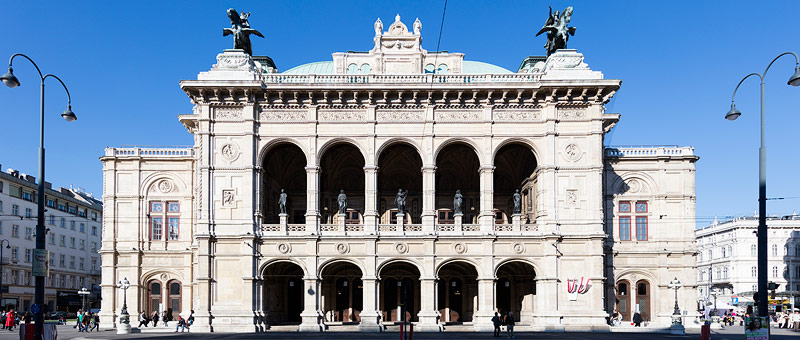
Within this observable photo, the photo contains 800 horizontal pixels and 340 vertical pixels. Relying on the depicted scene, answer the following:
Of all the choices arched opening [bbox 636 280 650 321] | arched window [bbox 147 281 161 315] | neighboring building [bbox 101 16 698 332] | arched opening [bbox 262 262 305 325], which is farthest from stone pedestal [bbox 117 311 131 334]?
arched opening [bbox 636 280 650 321]

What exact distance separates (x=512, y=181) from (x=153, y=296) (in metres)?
26.1

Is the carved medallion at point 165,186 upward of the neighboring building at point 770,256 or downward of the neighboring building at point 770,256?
upward

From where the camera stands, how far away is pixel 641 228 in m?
50.8

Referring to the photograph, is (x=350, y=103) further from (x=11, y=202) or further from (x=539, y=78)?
(x=11, y=202)

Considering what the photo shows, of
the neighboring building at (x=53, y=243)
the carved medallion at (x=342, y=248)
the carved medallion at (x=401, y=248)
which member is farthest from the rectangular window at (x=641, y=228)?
the neighboring building at (x=53, y=243)

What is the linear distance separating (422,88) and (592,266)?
47.6ft

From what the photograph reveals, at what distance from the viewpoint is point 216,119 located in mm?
46031

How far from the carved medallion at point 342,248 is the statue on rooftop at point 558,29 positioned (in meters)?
17.8

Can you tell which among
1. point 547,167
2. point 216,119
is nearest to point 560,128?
point 547,167

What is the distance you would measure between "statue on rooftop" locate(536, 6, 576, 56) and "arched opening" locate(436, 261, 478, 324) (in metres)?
16.0

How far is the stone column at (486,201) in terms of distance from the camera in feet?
150

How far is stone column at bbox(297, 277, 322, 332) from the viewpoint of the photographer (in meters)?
44.7

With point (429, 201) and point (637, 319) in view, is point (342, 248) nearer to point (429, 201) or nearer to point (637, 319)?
point (429, 201)

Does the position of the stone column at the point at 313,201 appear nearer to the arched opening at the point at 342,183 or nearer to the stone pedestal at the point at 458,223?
the arched opening at the point at 342,183
